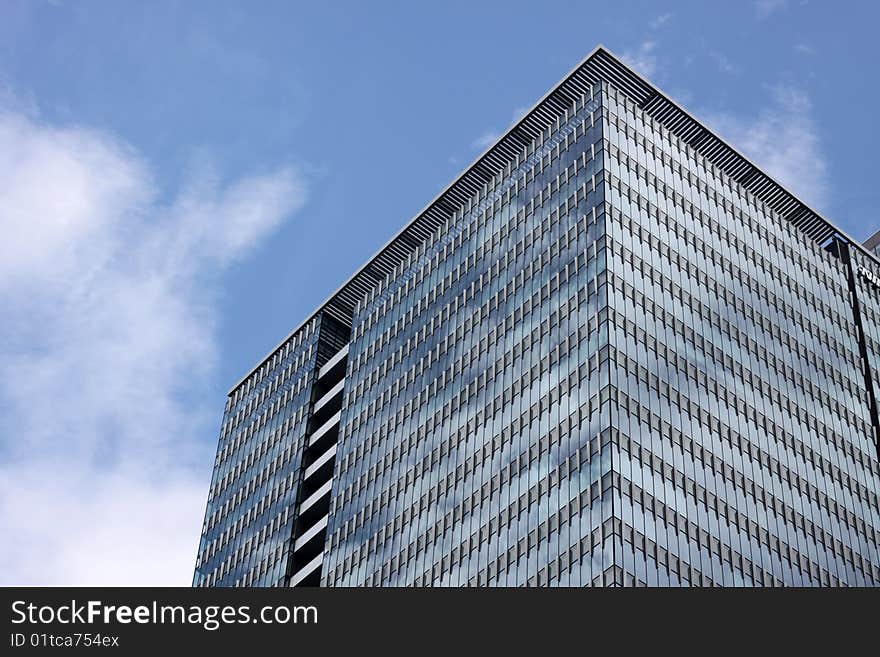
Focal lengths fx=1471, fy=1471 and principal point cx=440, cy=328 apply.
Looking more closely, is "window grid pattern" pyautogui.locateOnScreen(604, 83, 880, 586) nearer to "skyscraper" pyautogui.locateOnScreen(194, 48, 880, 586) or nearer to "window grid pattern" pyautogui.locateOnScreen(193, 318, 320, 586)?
"skyscraper" pyautogui.locateOnScreen(194, 48, 880, 586)

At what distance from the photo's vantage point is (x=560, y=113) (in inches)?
5300

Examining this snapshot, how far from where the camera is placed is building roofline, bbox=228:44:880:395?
134m

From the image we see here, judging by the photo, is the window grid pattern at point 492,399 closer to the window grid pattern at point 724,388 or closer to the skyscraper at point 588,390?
the skyscraper at point 588,390

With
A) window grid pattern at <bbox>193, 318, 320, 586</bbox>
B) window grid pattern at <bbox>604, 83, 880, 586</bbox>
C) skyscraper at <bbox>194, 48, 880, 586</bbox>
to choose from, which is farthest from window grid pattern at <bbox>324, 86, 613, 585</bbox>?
window grid pattern at <bbox>193, 318, 320, 586</bbox>

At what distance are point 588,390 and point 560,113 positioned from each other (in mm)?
36533

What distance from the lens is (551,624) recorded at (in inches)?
1585

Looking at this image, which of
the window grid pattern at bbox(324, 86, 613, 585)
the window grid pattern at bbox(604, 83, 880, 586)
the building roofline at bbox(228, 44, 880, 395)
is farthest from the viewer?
the building roofline at bbox(228, 44, 880, 395)

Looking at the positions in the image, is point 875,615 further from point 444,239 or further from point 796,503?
point 444,239

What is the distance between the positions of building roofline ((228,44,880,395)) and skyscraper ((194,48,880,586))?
0.80 feet

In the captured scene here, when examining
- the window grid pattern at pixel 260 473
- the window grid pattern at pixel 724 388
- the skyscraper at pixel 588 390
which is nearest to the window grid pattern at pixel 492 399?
the skyscraper at pixel 588 390

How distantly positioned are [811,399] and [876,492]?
926 cm

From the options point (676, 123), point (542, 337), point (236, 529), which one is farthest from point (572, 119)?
point (236, 529)

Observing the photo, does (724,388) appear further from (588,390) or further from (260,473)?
(260,473)

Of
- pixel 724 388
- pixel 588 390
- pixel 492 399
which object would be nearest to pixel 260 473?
pixel 492 399
